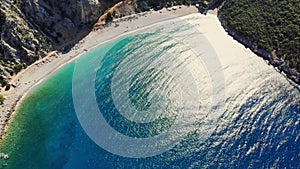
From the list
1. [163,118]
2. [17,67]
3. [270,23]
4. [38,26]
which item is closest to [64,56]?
[38,26]

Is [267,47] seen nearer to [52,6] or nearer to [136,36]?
[136,36]

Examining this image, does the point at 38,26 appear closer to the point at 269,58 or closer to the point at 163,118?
the point at 163,118

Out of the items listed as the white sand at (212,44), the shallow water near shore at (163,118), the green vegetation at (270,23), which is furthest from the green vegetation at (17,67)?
the green vegetation at (270,23)

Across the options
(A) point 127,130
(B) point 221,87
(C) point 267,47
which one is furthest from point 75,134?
(C) point 267,47

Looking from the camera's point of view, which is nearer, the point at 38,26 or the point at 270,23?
the point at 38,26

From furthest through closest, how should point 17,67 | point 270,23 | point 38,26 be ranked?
point 270,23 < point 38,26 < point 17,67

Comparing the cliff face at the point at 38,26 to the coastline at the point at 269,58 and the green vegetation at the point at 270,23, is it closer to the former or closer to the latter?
the coastline at the point at 269,58
